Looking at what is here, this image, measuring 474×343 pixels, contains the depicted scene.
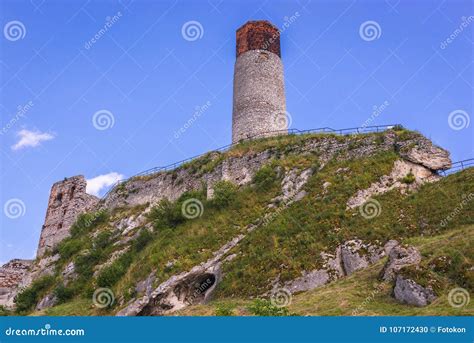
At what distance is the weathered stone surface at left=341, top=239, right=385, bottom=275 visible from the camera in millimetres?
24422

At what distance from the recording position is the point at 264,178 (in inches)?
1340

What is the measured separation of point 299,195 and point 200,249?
6703mm

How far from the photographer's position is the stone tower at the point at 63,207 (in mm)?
47219

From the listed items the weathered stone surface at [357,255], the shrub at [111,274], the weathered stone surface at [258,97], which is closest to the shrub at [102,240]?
the shrub at [111,274]

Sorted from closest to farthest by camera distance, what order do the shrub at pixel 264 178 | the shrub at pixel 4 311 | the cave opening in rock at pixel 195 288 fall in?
the cave opening in rock at pixel 195 288 → the shrub at pixel 264 178 → the shrub at pixel 4 311

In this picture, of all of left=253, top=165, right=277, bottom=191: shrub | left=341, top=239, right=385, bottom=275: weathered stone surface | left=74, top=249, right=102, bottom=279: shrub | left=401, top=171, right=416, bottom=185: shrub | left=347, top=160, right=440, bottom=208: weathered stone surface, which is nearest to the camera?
left=341, top=239, right=385, bottom=275: weathered stone surface

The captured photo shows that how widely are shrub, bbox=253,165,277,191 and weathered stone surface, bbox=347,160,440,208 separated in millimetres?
6399

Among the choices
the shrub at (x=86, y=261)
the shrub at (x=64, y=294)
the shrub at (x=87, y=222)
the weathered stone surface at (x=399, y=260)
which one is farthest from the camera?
the shrub at (x=87, y=222)

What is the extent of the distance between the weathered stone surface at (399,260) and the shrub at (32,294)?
84.1 ft

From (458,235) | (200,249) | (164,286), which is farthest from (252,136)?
(458,235)

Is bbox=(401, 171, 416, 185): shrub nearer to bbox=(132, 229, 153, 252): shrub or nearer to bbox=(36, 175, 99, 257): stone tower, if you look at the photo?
bbox=(132, 229, 153, 252): shrub

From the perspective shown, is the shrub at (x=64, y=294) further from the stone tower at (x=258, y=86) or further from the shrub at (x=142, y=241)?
the stone tower at (x=258, y=86)

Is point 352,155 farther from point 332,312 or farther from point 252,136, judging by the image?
point 332,312

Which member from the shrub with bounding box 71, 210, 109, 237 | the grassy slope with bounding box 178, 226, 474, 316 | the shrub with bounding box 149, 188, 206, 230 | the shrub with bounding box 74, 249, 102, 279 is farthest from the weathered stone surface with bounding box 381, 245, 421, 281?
the shrub with bounding box 71, 210, 109, 237
